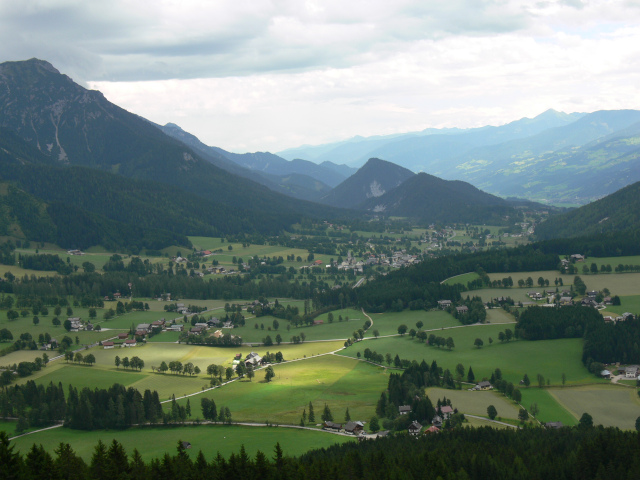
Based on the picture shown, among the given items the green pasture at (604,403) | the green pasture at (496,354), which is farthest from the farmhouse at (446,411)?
the green pasture at (496,354)

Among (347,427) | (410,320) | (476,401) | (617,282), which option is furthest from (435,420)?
(617,282)

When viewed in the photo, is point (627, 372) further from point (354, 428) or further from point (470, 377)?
point (354, 428)

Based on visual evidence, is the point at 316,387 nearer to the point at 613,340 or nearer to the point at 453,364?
the point at 453,364

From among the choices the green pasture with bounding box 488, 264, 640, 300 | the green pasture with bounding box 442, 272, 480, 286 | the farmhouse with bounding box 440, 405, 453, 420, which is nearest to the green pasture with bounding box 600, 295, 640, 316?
the green pasture with bounding box 488, 264, 640, 300

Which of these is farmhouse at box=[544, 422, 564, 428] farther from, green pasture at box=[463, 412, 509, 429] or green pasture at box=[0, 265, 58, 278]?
green pasture at box=[0, 265, 58, 278]

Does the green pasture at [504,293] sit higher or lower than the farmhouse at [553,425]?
higher

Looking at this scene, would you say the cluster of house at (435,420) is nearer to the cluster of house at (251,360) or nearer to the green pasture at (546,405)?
the green pasture at (546,405)

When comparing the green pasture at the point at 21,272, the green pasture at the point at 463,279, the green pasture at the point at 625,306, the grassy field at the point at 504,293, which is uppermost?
the green pasture at the point at 21,272

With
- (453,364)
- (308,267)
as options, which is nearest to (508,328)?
(453,364)
